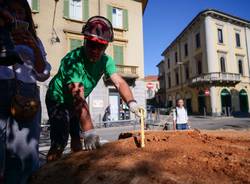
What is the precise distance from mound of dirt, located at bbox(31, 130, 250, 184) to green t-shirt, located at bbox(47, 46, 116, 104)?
62 centimetres

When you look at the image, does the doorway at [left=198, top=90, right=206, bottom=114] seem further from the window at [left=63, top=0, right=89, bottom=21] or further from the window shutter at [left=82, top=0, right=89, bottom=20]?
the window at [left=63, top=0, right=89, bottom=21]

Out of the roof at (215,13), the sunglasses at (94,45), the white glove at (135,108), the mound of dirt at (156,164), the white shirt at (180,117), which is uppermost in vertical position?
the roof at (215,13)

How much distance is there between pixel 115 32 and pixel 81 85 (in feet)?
53.0

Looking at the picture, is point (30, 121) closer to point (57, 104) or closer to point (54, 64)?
point (57, 104)

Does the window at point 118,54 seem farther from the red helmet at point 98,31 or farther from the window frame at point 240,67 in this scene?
the window frame at point 240,67

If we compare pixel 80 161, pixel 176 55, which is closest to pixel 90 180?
pixel 80 161

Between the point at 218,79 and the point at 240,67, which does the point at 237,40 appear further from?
the point at 218,79

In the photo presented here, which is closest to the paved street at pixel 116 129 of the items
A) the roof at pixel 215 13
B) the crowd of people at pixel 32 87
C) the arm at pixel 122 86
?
the crowd of people at pixel 32 87

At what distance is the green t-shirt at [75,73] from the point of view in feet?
6.72

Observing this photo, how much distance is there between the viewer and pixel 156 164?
1.62 metres

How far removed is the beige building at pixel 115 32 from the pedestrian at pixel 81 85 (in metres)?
12.2

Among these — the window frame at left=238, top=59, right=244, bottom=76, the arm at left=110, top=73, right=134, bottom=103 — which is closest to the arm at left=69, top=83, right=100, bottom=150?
the arm at left=110, top=73, right=134, bottom=103

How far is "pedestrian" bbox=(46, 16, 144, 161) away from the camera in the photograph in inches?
76.8

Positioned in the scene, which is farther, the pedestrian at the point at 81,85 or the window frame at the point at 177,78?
the window frame at the point at 177,78
